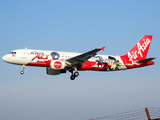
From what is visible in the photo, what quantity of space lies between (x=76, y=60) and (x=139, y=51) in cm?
1291

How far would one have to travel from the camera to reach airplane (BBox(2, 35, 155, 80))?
3716 cm

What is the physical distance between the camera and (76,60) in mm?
37969

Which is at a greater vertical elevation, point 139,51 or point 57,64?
point 139,51

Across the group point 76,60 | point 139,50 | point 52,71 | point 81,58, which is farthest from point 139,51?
point 52,71

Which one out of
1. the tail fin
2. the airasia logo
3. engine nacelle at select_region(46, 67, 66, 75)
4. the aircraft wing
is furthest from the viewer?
the tail fin

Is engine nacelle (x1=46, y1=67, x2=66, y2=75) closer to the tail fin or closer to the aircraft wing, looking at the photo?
the aircraft wing

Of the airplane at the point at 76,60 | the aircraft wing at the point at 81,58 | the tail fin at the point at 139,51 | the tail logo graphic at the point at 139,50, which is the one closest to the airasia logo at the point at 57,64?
the airplane at the point at 76,60

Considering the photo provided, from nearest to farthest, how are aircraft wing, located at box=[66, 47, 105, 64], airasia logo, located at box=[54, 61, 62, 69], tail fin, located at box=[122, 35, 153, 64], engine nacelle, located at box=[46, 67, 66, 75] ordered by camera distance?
aircraft wing, located at box=[66, 47, 105, 64] → airasia logo, located at box=[54, 61, 62, 69] → engine nacelle, located at box=[46, 67, 66, 75] → tail fin, located at box=[122, 35, 153, 64]

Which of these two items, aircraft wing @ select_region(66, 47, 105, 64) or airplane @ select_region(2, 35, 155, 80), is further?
airplane @ select_region(2, 35, 155, 80)

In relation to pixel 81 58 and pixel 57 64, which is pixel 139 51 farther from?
pixel 57 64

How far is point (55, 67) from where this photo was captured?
37.0 meters

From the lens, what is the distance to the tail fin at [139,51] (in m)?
42.9

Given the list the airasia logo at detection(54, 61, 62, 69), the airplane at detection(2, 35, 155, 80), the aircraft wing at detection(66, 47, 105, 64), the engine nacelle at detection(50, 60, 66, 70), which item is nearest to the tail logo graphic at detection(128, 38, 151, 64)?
the airplane at detection(2, 35, 155, 80)

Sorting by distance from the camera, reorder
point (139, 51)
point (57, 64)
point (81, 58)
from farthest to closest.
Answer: point (139, 51) < point (81, 58) < point (57, 64)
